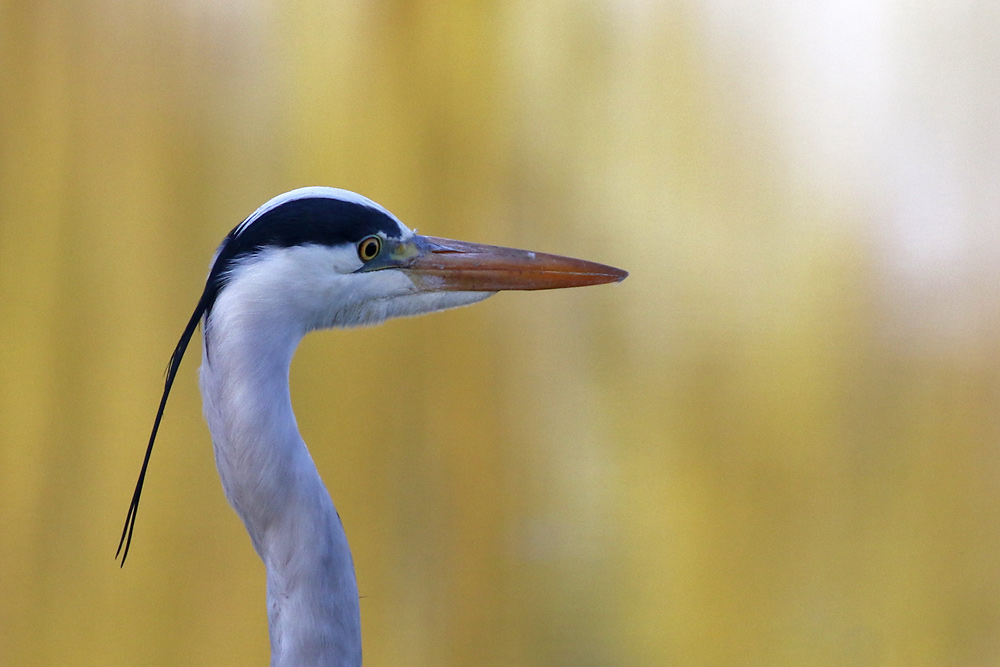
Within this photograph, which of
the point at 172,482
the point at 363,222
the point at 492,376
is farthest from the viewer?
the point at 492,376

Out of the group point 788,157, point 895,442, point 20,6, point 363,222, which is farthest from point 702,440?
point 20,6

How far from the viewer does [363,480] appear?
1.14 metres

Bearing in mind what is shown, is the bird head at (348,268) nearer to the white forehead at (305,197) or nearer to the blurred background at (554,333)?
the white forehead at (305,197)

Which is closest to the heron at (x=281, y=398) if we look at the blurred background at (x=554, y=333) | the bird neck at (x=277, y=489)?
the bird neck at (x=277, y=489)

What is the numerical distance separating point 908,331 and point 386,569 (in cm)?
93

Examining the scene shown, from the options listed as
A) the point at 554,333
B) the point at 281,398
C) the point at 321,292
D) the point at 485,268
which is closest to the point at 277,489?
the point at 281,398

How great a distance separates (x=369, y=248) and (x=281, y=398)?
18 centimetres

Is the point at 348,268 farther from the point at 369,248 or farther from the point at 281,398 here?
the point at 281,398

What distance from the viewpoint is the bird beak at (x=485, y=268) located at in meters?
0.76

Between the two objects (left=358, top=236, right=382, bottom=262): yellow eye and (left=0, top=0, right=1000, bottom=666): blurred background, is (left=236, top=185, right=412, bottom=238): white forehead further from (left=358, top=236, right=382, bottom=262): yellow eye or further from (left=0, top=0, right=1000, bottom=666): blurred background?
(left=0, top=0, right=1000, bottom=666): blurred background

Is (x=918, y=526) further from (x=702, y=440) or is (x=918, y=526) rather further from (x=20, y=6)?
(x=20, y=6)

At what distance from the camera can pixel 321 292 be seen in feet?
2.30

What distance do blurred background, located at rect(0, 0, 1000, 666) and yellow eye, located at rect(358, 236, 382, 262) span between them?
0.45 metres

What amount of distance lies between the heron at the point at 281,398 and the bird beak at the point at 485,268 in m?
0.06
